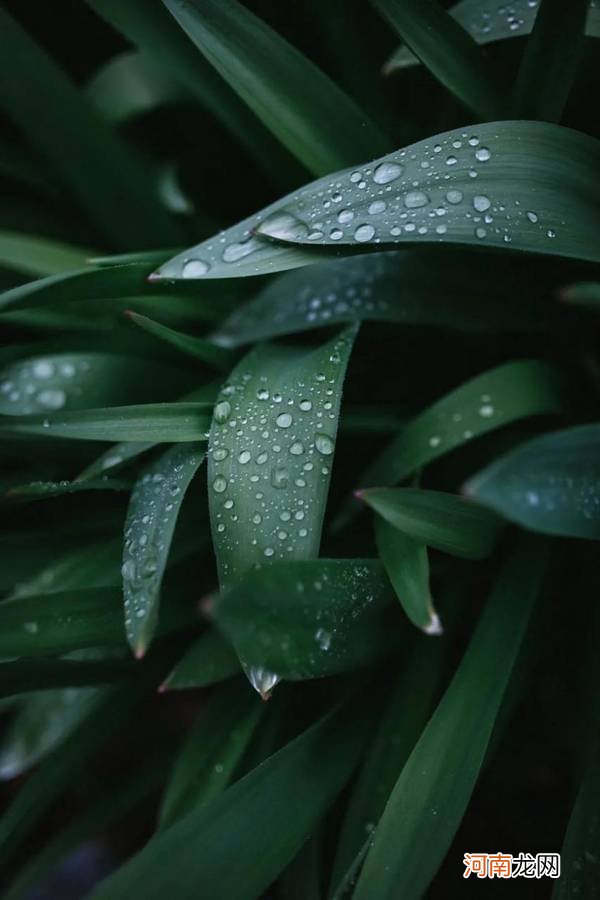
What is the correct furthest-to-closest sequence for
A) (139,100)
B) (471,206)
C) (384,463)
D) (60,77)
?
(139,100) < (60,77) < (384,463) < (471,206)

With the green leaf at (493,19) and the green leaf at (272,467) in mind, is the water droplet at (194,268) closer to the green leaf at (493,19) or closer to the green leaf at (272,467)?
the green leaf at (272,467)

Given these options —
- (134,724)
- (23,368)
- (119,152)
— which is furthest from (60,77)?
(134,724)

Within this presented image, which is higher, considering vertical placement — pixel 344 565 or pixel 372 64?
pixel 372 64

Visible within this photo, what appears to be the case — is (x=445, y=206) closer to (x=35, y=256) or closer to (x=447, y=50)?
(x=447, y=50)

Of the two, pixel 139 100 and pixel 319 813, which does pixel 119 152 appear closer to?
pixel 139 100

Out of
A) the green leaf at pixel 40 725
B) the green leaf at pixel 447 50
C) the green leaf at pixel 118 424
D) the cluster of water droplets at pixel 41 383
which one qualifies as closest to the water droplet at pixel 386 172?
the green leaf at pixel 447 50

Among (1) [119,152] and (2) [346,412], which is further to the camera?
(1) [119,152]
